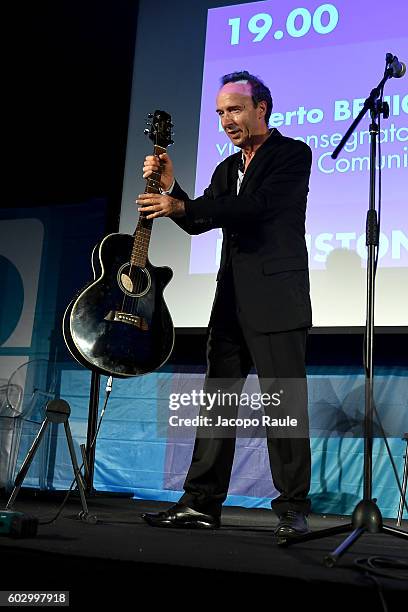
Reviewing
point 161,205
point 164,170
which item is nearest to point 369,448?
point 161,205

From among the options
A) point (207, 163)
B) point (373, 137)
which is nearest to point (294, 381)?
point (373, 137)

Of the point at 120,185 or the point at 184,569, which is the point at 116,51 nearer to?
the point at 120,185

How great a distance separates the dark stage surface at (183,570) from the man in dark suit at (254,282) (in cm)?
33

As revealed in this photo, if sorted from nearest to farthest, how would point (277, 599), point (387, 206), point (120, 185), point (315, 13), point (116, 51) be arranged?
point (277, 599), point (387, 206), point (315, 13), point (120, 185), point (116, 51)

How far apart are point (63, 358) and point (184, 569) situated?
3.14 metres

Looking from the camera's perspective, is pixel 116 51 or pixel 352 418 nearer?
pixel 352 418

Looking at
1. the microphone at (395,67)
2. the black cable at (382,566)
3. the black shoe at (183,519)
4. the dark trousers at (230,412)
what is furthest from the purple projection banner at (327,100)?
the black cable at (382,566)

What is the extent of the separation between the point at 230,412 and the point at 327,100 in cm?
196

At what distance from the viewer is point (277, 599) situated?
1.35 meters

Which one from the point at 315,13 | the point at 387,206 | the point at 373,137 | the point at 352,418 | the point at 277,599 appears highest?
the point at 315,13

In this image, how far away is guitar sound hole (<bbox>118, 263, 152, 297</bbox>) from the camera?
2.56 meters

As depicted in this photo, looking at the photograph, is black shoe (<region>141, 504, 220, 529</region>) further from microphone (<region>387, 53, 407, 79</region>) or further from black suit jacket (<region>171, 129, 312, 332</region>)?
microphone (<region>387, 53, 407, 79</region>)

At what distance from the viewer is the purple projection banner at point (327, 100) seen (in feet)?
11.4

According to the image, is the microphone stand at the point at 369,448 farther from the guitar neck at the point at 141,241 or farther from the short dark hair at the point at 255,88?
the guitar neck at the point at 141,241
